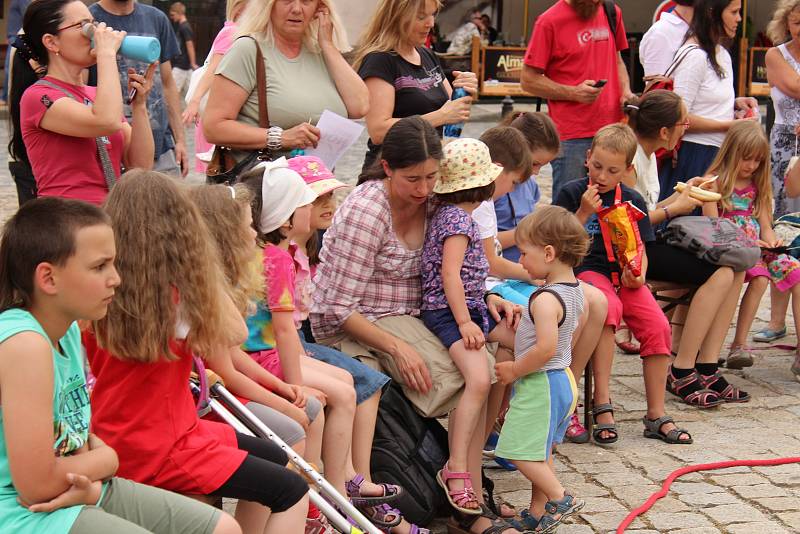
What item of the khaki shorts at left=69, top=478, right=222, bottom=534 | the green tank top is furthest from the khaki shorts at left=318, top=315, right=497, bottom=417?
the green tank top

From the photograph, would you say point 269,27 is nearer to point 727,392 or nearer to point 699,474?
point 699,474

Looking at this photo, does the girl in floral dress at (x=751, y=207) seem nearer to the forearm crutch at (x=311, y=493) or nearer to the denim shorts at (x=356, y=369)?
the denim shorts at (x=356, y=369)

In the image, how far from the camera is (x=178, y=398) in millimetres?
3170

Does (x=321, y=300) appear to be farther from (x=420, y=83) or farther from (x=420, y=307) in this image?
(x=420, y=83)

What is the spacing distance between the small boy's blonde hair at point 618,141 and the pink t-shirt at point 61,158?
7.59 ft

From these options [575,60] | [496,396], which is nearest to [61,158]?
[496,396]

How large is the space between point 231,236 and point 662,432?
103 inches

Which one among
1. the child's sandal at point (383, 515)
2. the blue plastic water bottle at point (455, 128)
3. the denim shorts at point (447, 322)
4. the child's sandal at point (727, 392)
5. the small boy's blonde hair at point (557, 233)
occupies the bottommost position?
the child's sandal at point (727, 392)

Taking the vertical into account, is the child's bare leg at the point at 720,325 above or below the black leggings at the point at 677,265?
below

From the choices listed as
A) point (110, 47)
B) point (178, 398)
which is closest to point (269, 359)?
point (178, 398)

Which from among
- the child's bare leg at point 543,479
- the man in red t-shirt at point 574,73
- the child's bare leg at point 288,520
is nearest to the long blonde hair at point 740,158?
the man in red t-shirt at point 574,73

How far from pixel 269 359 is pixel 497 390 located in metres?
1.15

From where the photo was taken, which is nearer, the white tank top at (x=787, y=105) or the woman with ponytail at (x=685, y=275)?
the woman with ponytail at (x=685, y=275)

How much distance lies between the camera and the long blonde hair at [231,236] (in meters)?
3.66
